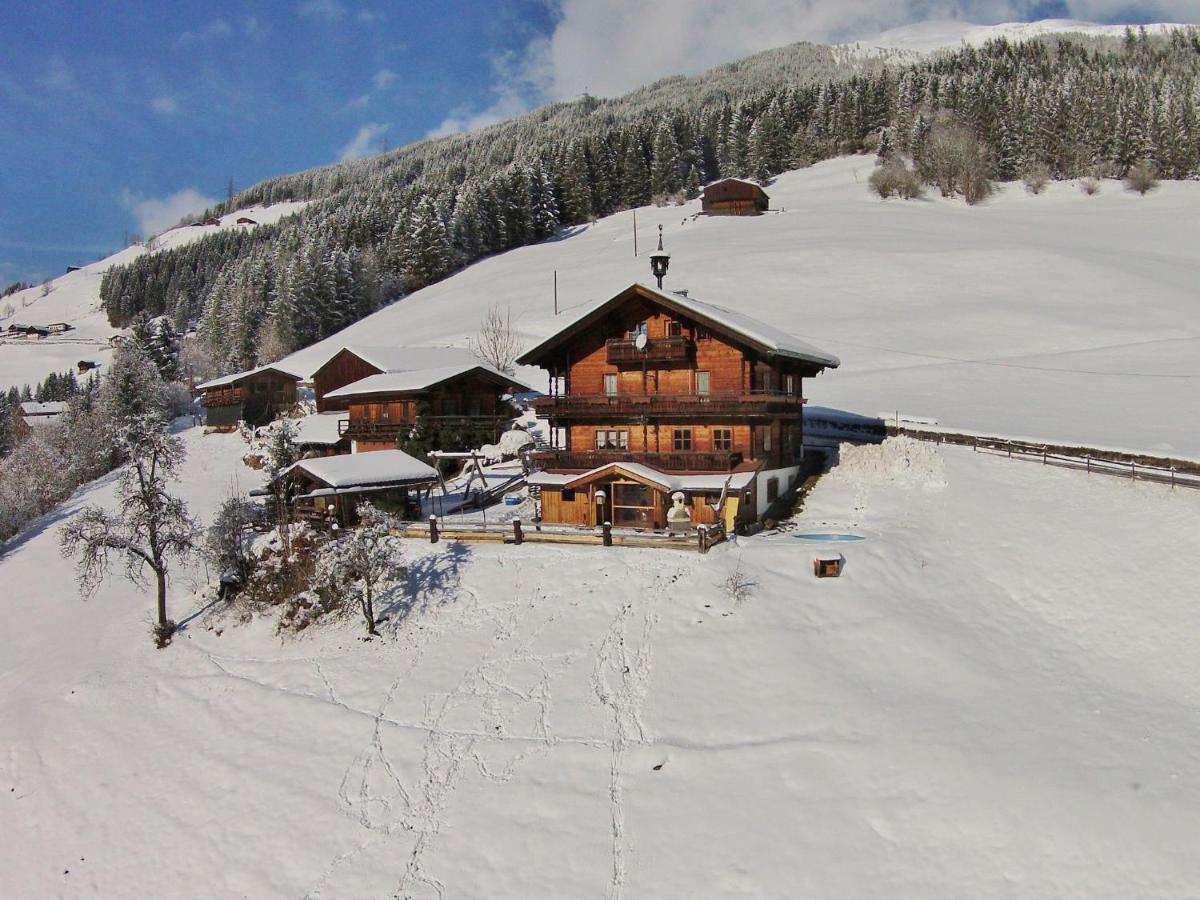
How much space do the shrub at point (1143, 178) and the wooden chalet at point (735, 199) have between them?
149 ft

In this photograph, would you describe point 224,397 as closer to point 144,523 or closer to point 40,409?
point 144,523

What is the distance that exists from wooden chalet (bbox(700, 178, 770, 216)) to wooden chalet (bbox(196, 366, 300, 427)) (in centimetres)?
6110

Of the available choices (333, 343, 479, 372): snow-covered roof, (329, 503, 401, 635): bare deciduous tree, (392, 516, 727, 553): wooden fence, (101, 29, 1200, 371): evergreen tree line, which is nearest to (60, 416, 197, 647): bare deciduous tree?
(329, 503, 401, 635): bare deciduous tree

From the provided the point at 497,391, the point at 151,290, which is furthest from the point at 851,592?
the point at 151,290

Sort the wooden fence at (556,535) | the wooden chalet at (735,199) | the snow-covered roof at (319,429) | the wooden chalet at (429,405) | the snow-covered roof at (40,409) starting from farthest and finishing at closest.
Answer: the wooden chalet at (735,199)
the snow-covered roof at (40,409)
the snow-covered roof at (319,429)
the wooden chalet at (429,405)
the wooden fence at (556,535)

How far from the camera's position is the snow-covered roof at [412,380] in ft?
144

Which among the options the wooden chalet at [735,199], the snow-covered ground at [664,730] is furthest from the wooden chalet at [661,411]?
the wooden chalet at [735,199]

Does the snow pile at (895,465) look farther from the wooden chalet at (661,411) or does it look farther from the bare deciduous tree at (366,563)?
the bare deciduous tree at (366,563)

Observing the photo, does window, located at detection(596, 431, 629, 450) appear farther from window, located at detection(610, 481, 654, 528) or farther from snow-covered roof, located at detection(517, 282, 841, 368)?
snow-covered roof, located at detection(517, 282, 841, 368)

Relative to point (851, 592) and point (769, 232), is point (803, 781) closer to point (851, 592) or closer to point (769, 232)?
point (851, 592)

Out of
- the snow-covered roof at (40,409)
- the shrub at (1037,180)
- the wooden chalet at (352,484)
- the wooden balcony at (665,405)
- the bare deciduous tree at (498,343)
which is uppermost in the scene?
the shrub at (1037,180)

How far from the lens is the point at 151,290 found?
5782 inches

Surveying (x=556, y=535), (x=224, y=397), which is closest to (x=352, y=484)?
(x=556, y=535)

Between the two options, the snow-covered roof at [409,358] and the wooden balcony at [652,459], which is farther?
the snow-covered roof at [409,358]
